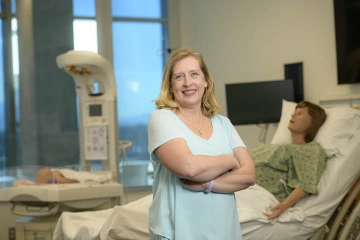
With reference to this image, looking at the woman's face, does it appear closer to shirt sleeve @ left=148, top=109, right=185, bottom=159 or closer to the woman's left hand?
shirt sleeve @ left=148, top=109, right=185, bottom=159

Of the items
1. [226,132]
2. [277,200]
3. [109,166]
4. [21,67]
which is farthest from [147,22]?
[226,132]

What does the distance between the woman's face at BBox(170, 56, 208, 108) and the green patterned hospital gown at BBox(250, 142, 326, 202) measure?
1.50m

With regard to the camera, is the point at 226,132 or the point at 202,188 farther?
the point at 226,132

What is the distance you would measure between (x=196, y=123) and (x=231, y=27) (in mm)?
4145

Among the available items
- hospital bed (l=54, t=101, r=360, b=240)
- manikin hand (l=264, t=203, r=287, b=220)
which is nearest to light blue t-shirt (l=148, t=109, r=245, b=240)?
hospital bed (l=54, t=101, r=360, b=240)

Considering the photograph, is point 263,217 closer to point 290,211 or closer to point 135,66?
point 290,211

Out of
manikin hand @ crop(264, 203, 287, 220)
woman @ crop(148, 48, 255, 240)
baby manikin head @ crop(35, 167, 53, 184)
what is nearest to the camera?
woman @ crop(148, 48, 255, 240)

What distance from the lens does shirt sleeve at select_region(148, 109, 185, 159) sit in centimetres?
187

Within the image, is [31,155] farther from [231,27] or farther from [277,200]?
[277,200]

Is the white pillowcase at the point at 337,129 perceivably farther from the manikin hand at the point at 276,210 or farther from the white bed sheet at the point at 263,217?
the manikin hand at the point at 276,210

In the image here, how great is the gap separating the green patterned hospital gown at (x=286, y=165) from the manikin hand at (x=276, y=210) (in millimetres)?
200

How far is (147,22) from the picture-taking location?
22.1 feet

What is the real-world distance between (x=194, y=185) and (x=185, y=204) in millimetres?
69

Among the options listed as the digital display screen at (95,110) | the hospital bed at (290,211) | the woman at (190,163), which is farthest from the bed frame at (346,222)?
the digital display screen at (95,110)
